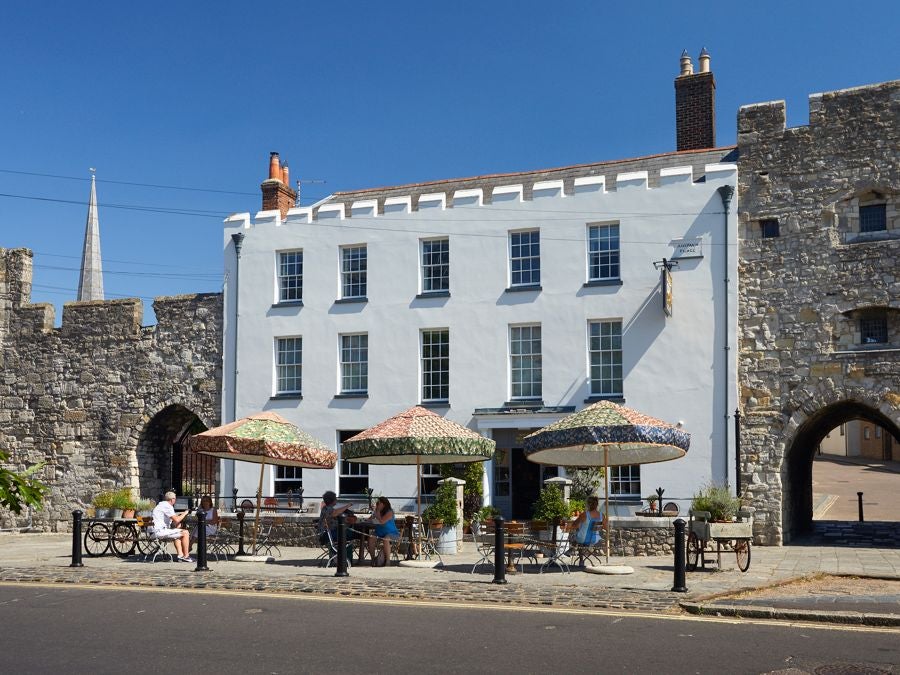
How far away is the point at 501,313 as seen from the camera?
25.0 meters

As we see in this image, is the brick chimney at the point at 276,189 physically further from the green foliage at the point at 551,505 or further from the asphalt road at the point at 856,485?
the asphalt road at the point at 856,485

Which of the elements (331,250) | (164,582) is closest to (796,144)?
(331,250)

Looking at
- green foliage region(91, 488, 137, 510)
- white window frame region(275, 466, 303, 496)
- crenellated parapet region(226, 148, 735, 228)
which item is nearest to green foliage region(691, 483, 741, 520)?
crenellated parapet region(226, 148, 735, 228)

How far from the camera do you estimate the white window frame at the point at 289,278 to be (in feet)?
89.3

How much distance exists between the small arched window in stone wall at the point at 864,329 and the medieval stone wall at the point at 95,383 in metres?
16.4

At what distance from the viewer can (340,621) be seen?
10797 millimetres

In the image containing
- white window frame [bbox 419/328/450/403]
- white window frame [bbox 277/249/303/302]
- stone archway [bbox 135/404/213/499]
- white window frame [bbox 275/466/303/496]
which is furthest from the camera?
stone archway [bbox 135/404/213/499]

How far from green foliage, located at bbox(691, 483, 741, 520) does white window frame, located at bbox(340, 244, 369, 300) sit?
10.9 meters

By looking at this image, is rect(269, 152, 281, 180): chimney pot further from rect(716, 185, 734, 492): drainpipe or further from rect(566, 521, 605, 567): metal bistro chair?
rect(566, 521, 605, 567): metal bistro chair

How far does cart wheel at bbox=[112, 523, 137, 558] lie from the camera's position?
60.0ft

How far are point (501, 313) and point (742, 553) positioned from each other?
34.2 ft

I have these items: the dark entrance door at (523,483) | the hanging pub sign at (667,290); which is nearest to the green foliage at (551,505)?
the dark entrance door at (523,483)

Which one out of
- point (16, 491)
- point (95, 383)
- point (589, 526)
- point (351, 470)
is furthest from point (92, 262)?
point (16, 491)

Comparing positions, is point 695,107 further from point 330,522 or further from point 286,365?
point 330,522
